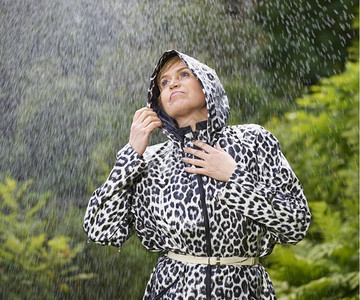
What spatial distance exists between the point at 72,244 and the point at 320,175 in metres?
2.13

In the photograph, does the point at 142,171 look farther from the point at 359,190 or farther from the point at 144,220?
the point at 359,190

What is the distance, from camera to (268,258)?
16.6 feet

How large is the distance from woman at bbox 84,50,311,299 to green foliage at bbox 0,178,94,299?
286 centimetres

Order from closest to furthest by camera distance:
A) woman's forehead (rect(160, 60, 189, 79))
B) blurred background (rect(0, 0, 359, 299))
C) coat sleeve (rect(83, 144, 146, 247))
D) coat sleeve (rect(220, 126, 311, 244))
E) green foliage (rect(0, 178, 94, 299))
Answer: coat sleeve (rect(220, 126, 311, 244)) < coat sleeve (rect(83, 144, 146, 247)) < woman's forehead (rect(160, 60, 189, 79)) < blurred background (rect(0, 0, 359, 299)) < green foliage (rect(0, 178, 94, 299))

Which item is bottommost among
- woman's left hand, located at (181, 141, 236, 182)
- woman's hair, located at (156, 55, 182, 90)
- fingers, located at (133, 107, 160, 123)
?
woman's left hand, located at (181, 141, 236, 182)

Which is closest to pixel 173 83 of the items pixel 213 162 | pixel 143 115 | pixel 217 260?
pixel 143 115

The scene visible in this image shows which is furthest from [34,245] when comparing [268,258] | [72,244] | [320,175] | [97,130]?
[320,175]

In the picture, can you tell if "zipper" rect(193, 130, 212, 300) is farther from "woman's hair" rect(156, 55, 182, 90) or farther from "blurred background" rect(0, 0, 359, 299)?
"blurred background" rect(0, 0, 359, 299)

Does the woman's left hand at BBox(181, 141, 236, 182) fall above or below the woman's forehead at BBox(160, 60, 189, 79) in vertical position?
below

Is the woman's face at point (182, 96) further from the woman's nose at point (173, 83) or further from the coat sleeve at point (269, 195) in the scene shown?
the coat sleeve at point (269, 195)

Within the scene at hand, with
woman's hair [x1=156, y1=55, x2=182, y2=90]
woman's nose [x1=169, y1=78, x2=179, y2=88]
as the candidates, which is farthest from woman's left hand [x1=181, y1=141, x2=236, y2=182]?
woman's hair [x1=156, y1=55, x2=182, y2=90]

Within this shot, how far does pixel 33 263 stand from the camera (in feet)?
17.3

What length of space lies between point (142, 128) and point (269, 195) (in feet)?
1.84

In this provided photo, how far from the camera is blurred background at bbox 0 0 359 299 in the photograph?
5031 mm
